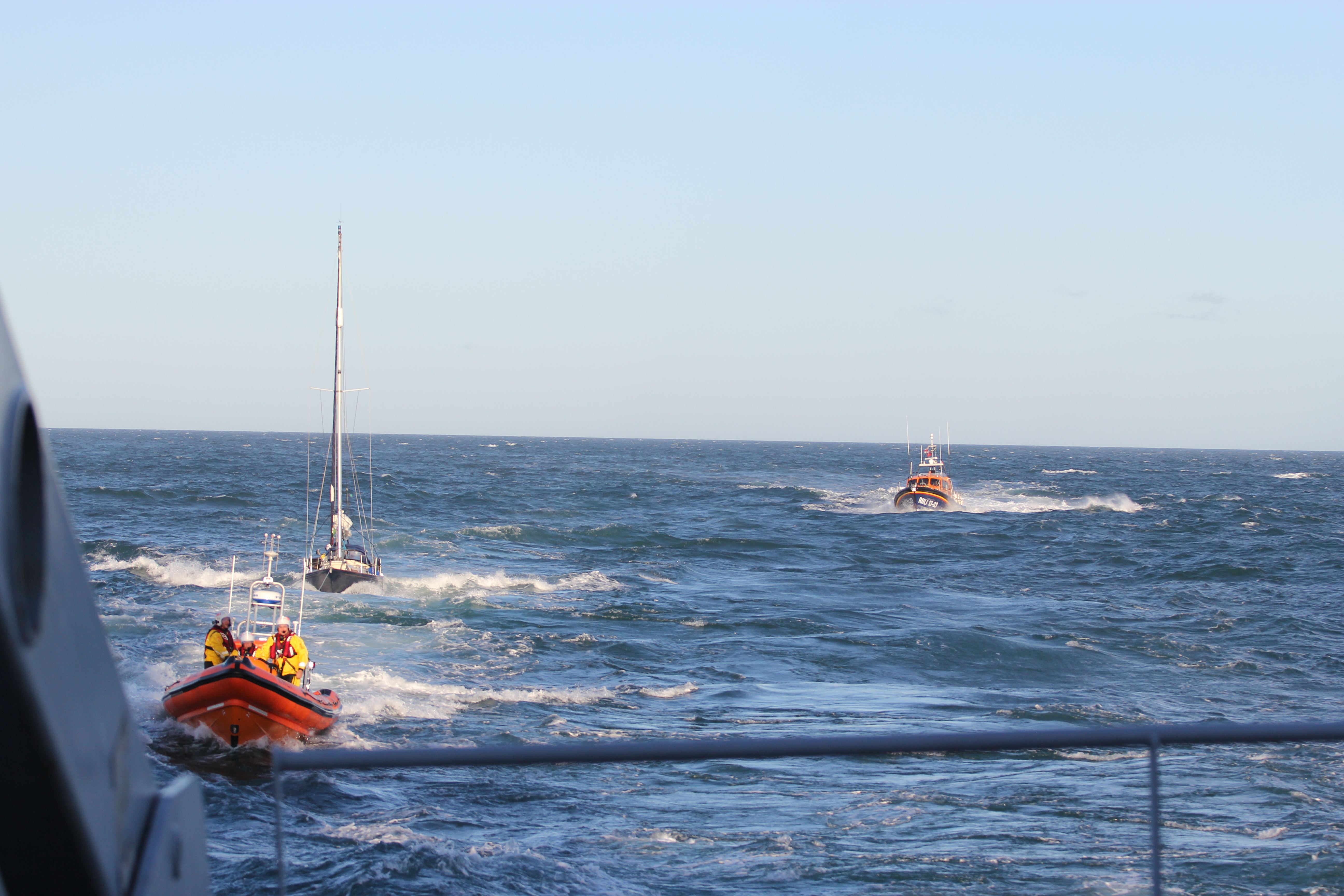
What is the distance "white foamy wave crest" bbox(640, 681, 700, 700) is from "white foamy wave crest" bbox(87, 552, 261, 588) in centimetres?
1356

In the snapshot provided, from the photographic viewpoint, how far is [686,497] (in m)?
66.2

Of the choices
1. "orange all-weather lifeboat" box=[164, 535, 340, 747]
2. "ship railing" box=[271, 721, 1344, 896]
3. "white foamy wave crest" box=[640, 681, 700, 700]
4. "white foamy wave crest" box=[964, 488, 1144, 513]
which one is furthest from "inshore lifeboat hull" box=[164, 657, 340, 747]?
"white foamy wave crest" box=[964, 488, 1144, 513]

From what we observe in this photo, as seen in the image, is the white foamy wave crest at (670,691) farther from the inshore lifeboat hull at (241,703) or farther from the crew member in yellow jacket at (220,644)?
the crew member in yellow jacket at (220,644)

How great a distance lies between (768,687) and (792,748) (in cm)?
1587

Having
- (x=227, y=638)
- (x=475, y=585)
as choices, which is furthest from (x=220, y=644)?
(x=475, y=585)

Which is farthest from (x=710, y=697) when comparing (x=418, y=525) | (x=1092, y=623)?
(x=418, y=525)

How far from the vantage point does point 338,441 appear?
1138 inches

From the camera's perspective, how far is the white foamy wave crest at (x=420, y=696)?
1562 cm

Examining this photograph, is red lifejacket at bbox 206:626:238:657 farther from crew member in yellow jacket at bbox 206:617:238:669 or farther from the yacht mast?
the yacht mast

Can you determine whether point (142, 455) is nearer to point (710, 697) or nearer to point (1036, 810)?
point (710, 697)

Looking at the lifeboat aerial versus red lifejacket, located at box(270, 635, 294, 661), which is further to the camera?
the lifeboat aerial

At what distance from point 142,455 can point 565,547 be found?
3155 inches

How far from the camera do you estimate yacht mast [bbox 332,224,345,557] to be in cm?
2667

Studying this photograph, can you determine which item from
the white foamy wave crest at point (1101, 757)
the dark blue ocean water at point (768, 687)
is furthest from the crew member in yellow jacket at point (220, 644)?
the white foamy wave crest at point (1101, 757)
